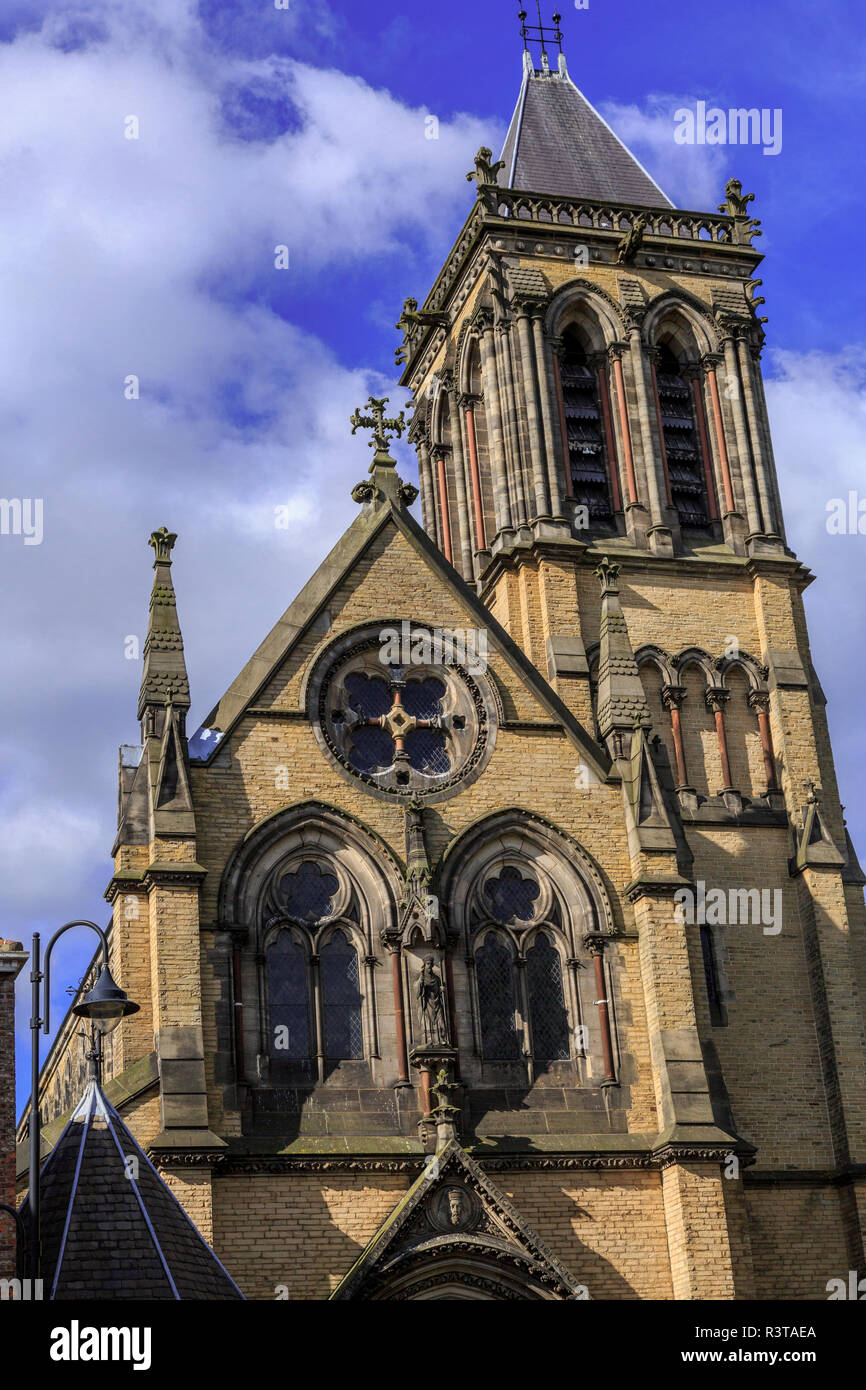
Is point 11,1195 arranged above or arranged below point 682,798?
below

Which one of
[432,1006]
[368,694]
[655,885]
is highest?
[368,694]

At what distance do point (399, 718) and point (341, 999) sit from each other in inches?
176

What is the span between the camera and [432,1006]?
27766 mm

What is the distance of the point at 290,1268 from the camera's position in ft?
86.3

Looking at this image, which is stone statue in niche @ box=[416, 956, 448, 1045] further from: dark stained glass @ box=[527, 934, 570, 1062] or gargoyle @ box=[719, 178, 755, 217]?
gargoyle @ box=[719, 178, 755, 217]

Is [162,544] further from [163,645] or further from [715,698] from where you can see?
[715,698]

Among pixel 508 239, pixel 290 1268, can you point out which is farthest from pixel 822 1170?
pixel 508 239

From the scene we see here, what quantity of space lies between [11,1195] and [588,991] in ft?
37.3

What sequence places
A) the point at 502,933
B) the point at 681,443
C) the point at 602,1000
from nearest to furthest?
1. the point at 602,1000
2. the point at 502,933
3. the point at 681,443

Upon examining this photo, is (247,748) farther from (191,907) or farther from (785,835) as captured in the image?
(785,835)

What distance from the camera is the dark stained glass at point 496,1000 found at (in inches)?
1130

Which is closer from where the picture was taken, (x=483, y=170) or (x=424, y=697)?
(x=424, y=697)

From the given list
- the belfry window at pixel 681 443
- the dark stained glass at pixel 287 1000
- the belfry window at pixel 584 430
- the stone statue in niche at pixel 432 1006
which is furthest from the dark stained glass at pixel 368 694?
the belfry window at pixel 681 443

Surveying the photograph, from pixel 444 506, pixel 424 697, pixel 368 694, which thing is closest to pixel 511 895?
pixel 424 697
